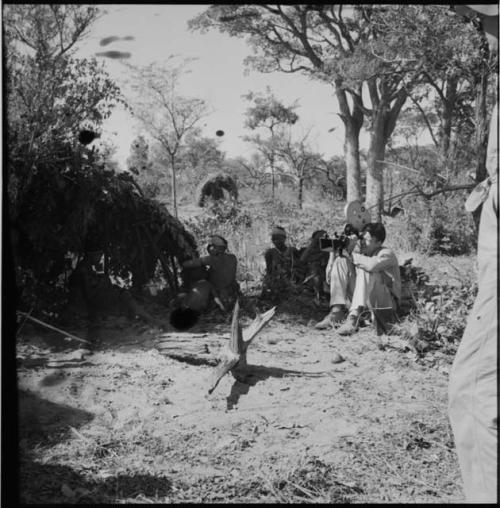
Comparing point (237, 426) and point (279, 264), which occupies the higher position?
point (279, 264)

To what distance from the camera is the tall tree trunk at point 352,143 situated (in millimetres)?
14117

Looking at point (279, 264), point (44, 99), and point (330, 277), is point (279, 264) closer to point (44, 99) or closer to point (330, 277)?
point (330, 277)

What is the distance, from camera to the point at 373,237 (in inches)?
213

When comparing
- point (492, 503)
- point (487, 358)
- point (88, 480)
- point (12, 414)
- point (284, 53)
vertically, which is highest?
point (284, 53)

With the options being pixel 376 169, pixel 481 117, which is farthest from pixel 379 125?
pixel 481 117

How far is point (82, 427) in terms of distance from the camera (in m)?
3.46

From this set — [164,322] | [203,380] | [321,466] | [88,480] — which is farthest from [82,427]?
[164,322]

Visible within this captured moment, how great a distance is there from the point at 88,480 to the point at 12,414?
3.47 ft

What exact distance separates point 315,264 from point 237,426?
350 cm

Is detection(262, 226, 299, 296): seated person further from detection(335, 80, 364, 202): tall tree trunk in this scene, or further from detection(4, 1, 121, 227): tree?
detection(335, 80, 364, 202): tall tree trunk

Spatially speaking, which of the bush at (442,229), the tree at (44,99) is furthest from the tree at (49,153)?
the bush at (442,229)

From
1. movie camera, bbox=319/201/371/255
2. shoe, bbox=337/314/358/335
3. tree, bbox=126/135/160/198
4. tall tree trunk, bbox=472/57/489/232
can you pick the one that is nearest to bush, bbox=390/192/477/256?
tall tree trunk, bbox=472/57/489/232

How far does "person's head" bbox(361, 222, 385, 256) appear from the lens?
17.8 ft

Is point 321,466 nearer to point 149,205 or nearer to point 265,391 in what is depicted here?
point 265,391
